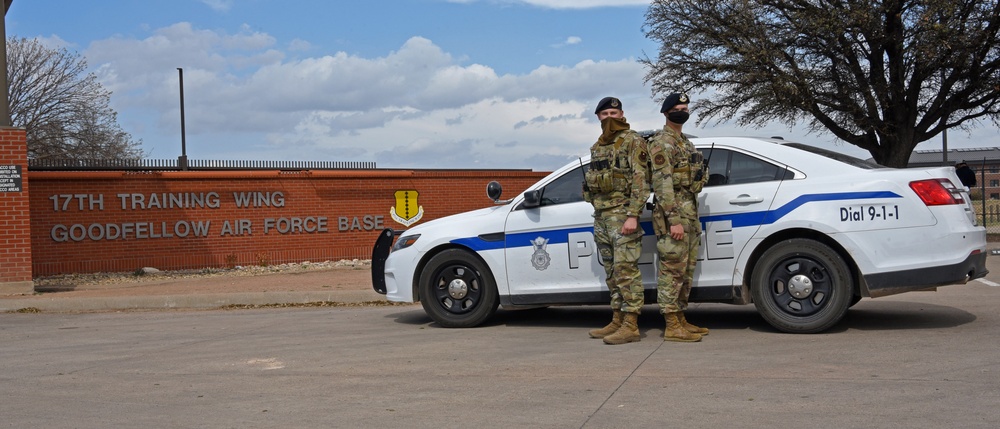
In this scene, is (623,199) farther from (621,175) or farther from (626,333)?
(626,333)

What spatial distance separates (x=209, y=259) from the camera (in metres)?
19.2

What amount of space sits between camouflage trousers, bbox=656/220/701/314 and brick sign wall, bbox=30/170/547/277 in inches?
516

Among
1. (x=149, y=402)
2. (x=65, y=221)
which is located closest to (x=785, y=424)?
(x=149, y=402)

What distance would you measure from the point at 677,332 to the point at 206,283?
1015 cm

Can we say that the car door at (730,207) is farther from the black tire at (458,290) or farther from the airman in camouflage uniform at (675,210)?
the black tire at (458,290)

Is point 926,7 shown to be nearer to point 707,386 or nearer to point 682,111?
point 682,111

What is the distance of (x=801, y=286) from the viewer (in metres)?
7.75

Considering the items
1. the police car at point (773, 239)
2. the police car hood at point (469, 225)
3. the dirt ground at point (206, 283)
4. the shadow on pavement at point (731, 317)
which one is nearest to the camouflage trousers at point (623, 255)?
the police car at point (773, 239)

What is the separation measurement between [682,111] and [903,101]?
61.4 feet

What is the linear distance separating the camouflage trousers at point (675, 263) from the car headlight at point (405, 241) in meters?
2.50

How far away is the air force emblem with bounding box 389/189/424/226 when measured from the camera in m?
21.6

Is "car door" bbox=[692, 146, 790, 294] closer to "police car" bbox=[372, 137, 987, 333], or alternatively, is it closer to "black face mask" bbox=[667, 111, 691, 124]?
"police car" bbox=[372, 137, 987, 333]

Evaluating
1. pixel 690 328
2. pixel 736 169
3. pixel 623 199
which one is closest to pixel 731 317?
pixel 690 328

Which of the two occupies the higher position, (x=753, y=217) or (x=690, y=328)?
(x=753, y=217)
